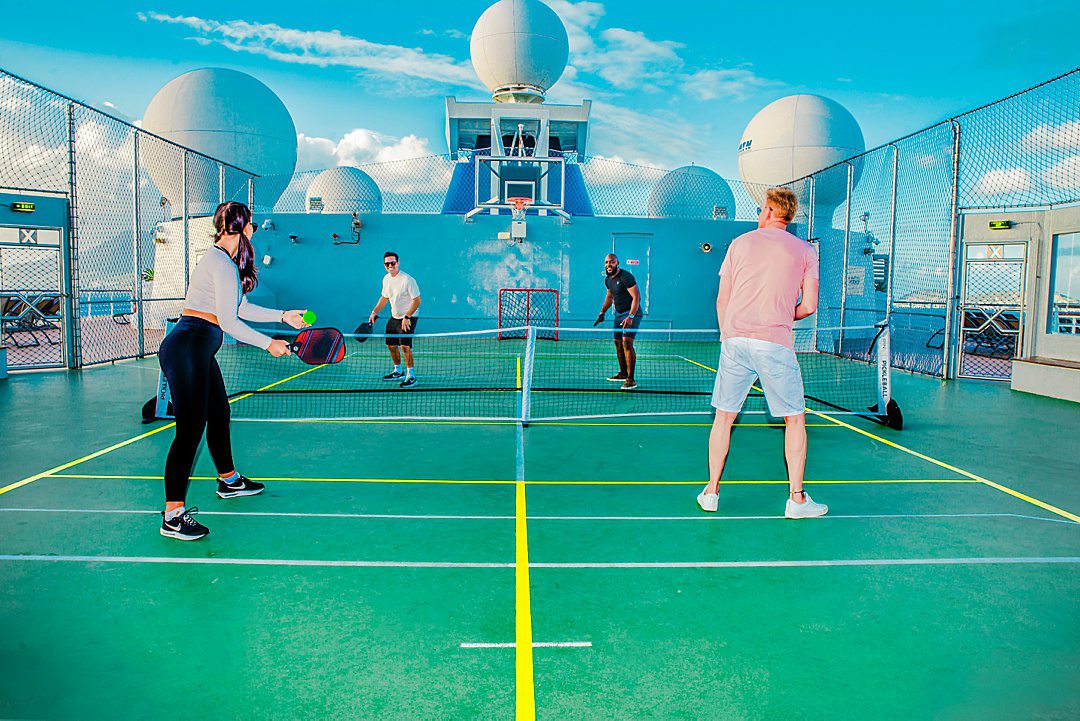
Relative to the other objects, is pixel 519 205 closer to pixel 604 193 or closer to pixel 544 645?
pixel 604 193

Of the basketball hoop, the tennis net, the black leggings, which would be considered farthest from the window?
the black leggings

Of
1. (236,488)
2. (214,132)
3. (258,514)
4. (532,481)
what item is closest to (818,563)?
(532,481)

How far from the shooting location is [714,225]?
761 inches

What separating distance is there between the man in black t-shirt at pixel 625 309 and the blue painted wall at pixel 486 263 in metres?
8.22

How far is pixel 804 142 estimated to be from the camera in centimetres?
2116

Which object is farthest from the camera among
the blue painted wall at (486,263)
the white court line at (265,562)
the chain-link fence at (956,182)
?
the blue painted wall at (486,263)

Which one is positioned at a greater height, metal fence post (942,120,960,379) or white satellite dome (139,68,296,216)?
white satellite dome (139,68,296,216)

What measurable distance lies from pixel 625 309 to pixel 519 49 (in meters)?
12.6

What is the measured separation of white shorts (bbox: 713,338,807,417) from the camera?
4289 mm

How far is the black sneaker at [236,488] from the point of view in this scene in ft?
16.3

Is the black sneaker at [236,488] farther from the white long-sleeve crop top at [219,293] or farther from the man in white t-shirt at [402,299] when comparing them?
the man in white t-shirt at [402,299]

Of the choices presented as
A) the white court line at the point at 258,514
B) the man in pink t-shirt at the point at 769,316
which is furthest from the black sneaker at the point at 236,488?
the man in pink t-shirt at the point at 769,316

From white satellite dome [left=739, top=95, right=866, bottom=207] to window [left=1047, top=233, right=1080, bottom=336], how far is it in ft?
30.1

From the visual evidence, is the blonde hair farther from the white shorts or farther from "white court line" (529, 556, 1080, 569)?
"white court line" (529, 556, 1080, 569)
